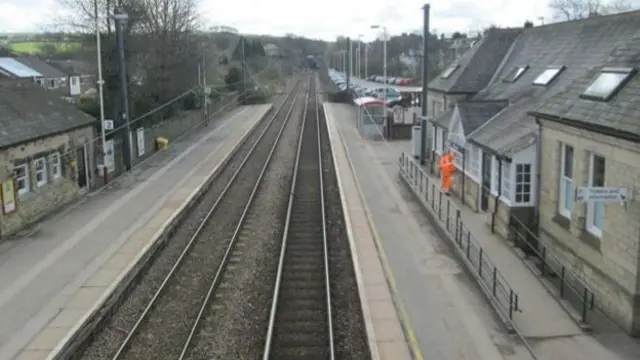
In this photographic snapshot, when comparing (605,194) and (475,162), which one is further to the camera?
(475,162)

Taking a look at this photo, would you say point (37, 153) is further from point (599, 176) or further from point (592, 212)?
point (599, 176)

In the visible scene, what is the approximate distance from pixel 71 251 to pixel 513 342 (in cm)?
1134

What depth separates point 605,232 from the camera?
12289mm

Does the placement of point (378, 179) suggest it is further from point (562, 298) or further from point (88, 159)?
point (562, 298)

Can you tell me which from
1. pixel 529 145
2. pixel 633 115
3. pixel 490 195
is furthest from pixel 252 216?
pixel 633 115

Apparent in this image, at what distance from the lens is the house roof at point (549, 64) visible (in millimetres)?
18641

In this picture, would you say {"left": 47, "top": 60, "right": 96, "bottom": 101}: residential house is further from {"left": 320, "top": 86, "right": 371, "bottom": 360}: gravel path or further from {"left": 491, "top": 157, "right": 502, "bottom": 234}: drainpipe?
{"left": 491, "top": 157, "right": 502, "bottom": 234}: drainpipe

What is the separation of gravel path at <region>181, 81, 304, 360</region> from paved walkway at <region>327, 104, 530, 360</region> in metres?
2.78

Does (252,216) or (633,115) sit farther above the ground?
(633,115)

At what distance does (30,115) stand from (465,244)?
14.5 meters

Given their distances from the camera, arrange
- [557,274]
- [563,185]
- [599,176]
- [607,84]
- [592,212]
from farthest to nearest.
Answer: [563,185] → [557,274] → [607,84] → [592,212] → [599,176]

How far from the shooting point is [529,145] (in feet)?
53.1

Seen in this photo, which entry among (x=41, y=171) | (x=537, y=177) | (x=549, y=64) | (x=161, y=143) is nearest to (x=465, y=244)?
(x=537, y=177)

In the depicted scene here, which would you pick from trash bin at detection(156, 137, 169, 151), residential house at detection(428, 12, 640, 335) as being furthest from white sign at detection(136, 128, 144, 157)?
residential house at detection(428, 12, 640, 335)
